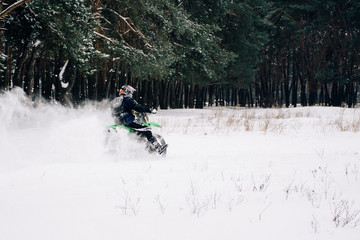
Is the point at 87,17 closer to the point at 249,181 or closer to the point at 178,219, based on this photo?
the point at 249,181

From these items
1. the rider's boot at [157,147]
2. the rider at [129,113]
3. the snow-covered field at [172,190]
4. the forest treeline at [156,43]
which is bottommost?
the snow-covered field at [172,190]

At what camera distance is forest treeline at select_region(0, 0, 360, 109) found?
16625 millimetres

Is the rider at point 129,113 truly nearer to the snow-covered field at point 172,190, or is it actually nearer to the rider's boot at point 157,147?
the rider's boot at point 157,147

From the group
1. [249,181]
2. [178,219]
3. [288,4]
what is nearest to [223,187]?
[249,181]

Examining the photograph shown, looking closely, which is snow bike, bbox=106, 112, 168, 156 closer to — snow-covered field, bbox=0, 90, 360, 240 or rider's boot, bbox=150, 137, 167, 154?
rider's boot, bbox=150, 137, 167, 154

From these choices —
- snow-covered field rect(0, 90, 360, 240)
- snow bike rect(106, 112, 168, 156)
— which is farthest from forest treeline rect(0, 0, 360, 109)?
snow-covered field rect(0, 90, 360, 240)

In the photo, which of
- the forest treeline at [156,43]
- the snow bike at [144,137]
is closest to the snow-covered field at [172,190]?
the snow bike at [144,137]

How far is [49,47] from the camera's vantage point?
17375 mm

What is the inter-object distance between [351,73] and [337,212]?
34040mm

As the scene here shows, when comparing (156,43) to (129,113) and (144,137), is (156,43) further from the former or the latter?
(144,137)

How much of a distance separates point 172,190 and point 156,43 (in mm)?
19709

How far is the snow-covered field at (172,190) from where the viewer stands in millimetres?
3967

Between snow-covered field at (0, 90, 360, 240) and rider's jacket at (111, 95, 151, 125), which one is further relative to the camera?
rider's jacket at (111, 95, 151, 125)

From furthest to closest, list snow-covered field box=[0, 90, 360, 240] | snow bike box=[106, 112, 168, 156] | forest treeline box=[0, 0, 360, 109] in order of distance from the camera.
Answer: forest treeline box=[0, 0, 360, 109] < snow bike box=[106, 112, 168, 156] < snow-covered field box=[0, 90, 360, 240]
